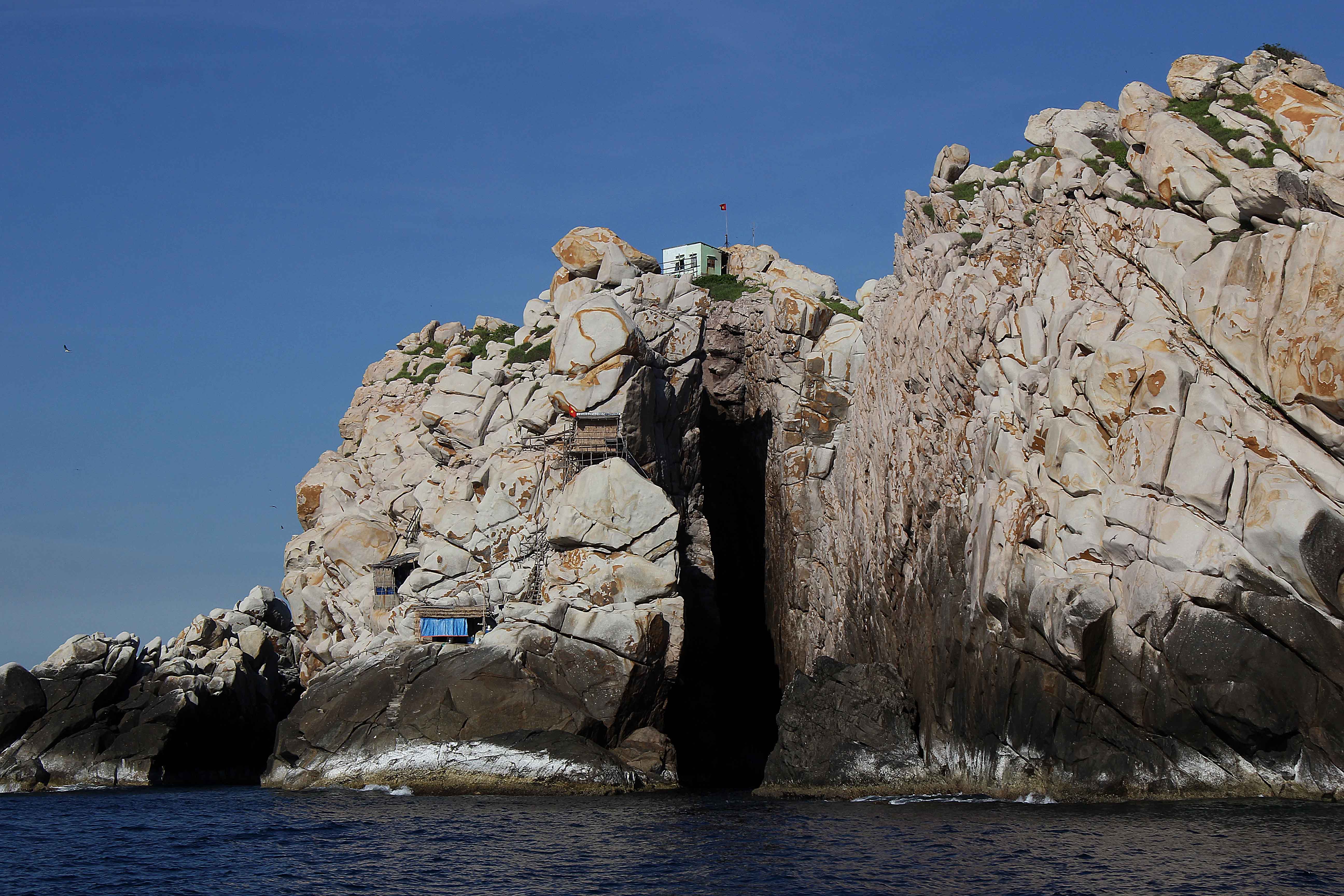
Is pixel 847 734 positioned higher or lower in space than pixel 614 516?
lower

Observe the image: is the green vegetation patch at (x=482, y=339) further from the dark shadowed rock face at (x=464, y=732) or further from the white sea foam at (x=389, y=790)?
the white sea foam at (x=389, y=790)

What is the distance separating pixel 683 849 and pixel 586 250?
46961mm

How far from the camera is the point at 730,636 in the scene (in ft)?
264

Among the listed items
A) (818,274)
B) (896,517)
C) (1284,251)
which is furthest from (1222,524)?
(818,274)

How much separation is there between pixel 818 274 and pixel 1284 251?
4940 centimetres

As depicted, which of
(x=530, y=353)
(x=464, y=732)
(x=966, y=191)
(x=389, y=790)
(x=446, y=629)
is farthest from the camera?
(x=530, y=353)

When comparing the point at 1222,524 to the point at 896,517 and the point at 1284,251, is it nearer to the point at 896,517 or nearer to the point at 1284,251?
the point at 1284,251

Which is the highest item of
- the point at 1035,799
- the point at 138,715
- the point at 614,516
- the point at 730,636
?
the point at 614,516

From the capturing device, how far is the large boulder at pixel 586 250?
263ft

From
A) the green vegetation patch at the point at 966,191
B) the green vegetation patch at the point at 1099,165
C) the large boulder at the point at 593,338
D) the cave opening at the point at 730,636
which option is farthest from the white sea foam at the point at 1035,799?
the green vegetation patch at the point at 966,191

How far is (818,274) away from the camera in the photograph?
3612 inches

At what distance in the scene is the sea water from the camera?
3291 centimetres

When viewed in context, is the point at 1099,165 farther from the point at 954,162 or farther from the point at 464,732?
the point at 464,732

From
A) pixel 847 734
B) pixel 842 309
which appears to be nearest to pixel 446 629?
pixel 847 734
